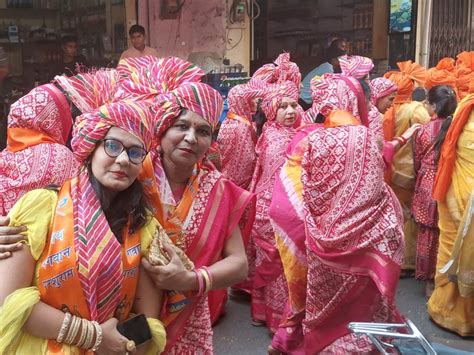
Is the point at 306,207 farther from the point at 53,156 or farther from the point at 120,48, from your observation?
the point at 120,48

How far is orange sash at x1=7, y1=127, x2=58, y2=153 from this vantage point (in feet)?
10.6

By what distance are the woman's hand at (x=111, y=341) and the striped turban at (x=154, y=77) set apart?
0.91 meters

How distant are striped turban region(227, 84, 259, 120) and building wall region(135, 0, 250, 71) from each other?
2785mm

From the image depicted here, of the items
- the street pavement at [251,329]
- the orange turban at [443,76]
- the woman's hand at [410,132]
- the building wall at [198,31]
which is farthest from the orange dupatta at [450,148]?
the building wall at [198,31]

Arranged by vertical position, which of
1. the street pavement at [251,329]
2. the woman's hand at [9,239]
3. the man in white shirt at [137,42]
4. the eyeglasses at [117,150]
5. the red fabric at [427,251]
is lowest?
the street pavement at [251,329]

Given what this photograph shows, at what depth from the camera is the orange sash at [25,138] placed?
3.23 metres

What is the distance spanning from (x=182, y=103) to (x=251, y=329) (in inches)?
113

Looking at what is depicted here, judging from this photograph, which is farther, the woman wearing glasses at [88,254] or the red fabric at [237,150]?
the red fabric at [237,150]

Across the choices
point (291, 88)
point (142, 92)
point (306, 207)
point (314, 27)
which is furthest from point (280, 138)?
point (314, 27)

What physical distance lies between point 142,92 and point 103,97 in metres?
0.16

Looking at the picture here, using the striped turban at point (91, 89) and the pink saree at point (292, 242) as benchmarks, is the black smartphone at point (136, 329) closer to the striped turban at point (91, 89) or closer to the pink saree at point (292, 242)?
the striped turban at point (91, 89)

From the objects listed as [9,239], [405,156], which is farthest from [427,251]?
[9,239]

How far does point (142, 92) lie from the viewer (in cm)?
249

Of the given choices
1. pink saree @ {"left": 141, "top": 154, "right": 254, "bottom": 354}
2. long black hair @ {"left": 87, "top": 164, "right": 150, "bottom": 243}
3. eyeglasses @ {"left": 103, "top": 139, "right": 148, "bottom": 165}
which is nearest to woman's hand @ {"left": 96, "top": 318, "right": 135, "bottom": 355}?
long black hair @ {"left": 87, "top": 164, "right": 150, "bottom": 243}
